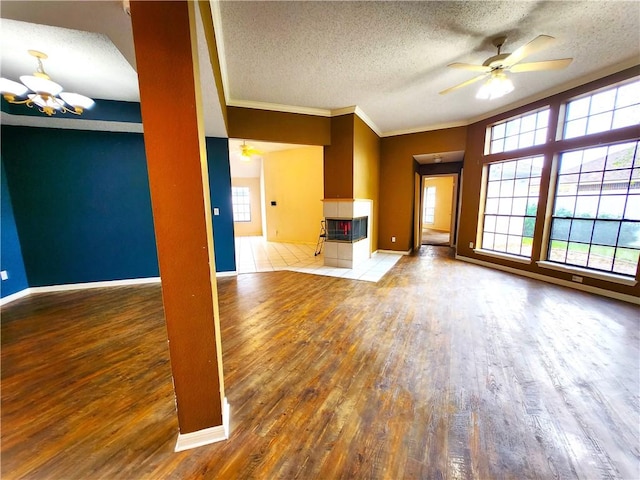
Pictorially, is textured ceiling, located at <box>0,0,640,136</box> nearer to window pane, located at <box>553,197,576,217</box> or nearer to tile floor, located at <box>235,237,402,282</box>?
window pane, located at <box>553,197,576,217</box>

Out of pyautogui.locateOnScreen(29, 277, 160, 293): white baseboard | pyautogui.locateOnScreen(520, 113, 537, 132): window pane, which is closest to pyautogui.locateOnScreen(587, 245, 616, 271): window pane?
pyautogui.locateOnScreen(520, 113, 537, 132): window pane

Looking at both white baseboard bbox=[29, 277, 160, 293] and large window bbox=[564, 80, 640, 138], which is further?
white baseboard bbox=[29, 277, 160, 293]

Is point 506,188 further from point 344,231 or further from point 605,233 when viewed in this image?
point 344,231

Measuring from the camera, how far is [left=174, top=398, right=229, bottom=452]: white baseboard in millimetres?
1275

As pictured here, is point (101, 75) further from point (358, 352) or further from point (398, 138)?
point (398, 138)

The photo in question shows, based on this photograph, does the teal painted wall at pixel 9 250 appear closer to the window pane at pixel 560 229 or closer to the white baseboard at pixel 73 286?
the white baseboard at pixel 73 286

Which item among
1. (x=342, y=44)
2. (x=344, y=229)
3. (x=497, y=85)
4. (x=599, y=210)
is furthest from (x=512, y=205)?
(x=342, y=44)

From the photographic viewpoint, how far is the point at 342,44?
253 centimetres

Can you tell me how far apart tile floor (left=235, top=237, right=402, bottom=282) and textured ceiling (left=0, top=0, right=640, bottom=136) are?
2.76 metres

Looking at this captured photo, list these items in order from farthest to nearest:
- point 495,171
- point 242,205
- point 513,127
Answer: point 242,205, point 495,171, point 513,127

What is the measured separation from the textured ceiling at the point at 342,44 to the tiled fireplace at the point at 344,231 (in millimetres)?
1906

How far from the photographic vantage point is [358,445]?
1.27 metres

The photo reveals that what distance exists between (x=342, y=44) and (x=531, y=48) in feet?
6.06

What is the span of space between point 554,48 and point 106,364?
5.64 meters
